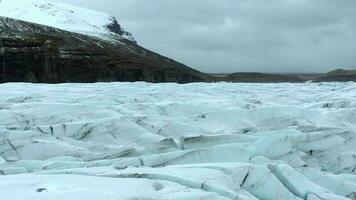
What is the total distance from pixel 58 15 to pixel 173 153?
152m

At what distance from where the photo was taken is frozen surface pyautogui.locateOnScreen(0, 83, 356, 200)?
5.35 m

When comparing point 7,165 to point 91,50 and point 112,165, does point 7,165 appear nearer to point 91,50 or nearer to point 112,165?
point 112,165

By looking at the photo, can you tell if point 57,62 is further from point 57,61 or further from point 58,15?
point 58,15

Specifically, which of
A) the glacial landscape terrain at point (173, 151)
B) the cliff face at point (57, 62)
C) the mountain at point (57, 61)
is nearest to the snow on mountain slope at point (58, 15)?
the mountain at point (57, 61)

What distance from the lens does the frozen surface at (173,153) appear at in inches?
211

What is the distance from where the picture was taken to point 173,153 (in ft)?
23.6

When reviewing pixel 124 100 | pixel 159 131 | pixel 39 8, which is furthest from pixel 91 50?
pixel 39 8

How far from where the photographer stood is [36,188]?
16.4 feet

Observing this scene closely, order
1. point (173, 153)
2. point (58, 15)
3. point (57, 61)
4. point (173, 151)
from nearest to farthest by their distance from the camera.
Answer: point (173, 153)
point (173, 151)
point (57, 61)
point (58, 15)

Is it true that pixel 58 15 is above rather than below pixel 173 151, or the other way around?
above

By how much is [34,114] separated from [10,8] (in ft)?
541

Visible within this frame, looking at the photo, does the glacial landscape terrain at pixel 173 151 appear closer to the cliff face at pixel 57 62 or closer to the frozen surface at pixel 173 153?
the frozen surface at pixel 173 153

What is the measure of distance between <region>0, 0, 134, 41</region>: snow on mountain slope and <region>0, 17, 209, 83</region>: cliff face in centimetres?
6272

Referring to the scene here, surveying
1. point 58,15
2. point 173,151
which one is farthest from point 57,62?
point 58,15
